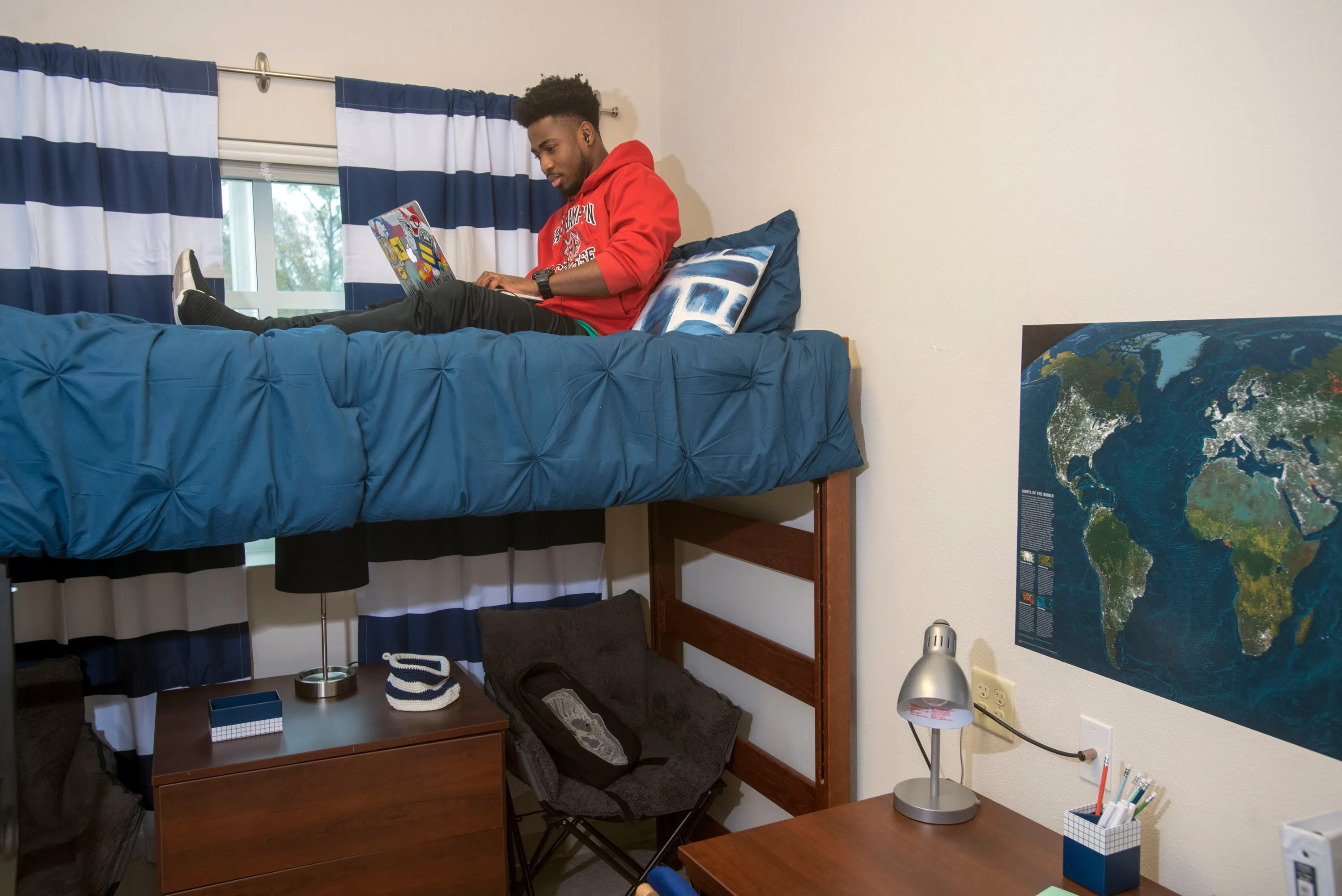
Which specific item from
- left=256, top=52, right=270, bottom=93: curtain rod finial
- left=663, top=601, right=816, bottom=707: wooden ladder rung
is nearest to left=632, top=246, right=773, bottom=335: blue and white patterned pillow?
left=663, top=601, right=816, bottom=707: wooden ladder rung

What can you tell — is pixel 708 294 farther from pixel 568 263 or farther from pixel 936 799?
pixel 936 799

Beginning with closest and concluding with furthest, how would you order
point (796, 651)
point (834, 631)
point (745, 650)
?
point (834, 631), point (796, 651), point (745, 650)

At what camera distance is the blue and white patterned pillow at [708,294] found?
2.01 metres

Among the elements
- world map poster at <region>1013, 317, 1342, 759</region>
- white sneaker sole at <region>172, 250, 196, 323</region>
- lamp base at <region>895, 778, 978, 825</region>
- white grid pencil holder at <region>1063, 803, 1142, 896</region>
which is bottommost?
lamp base at <region>895, 778, 978, 825</region>

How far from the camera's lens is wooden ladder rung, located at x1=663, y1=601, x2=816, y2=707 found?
2061 mm

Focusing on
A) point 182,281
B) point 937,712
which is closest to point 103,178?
point 182,281

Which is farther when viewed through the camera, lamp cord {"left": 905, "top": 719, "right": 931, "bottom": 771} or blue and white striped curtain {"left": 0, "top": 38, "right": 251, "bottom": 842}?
blue and white striped curtain {"left": 0, "top": 38, "right": 251, "bottom": 842}

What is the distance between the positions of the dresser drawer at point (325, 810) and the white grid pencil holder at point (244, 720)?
0.16m

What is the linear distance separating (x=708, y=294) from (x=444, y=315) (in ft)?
1.96

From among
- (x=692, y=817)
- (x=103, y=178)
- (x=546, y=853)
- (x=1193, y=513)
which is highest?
(x=103, y=178)

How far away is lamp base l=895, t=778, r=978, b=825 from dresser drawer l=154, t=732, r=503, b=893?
895mm

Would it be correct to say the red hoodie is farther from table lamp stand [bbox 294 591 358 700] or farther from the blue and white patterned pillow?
table lamp stand [bbox 294 591 358 700]

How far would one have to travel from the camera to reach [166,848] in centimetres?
168

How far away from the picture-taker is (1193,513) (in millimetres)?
1262
